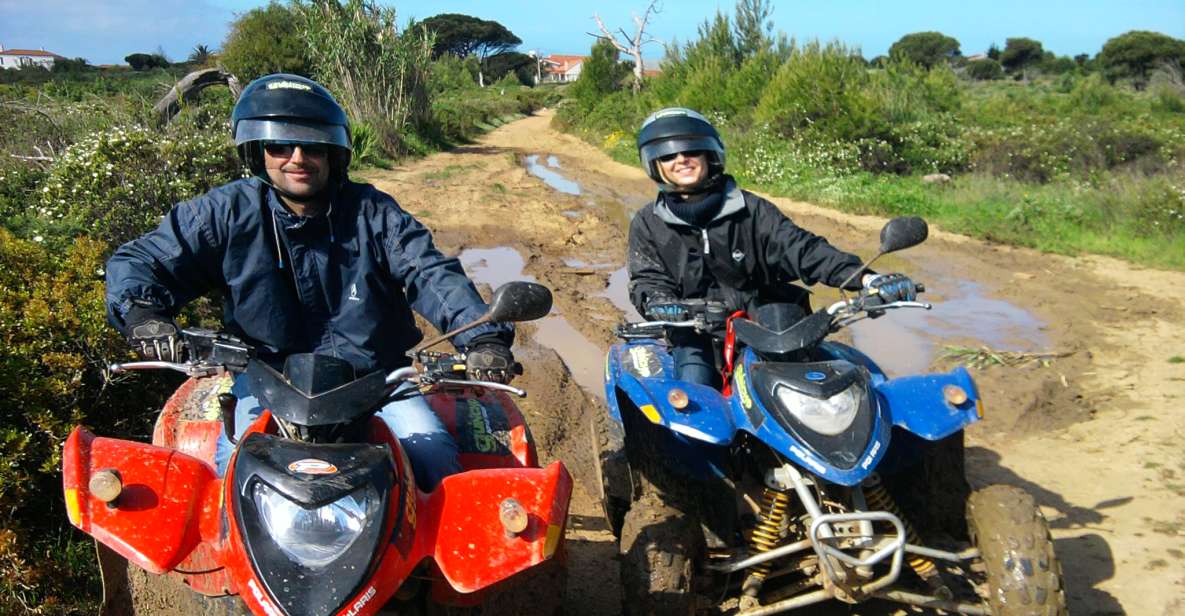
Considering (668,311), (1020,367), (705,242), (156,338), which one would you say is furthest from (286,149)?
(1020,367)

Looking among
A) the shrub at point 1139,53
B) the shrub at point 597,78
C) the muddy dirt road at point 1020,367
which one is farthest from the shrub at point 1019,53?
the muddy dirt road at point 1020,367

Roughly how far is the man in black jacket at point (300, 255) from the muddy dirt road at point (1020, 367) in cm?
130

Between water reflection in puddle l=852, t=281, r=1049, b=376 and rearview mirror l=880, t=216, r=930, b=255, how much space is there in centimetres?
324

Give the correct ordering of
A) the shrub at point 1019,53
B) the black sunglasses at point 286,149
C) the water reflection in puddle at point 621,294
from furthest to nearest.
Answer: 1. the shrub at point 1019,53
2. the water reflection in puddle at point 621,294
3. the black sunglasses at point 286,149

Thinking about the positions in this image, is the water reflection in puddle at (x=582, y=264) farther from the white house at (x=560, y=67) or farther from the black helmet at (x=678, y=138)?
the white house at (x=560, y=67)

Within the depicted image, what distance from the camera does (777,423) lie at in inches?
122

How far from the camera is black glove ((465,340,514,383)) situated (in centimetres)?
→ 266

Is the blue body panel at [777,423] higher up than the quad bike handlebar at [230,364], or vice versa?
the quad bike handlebar at [230,364]

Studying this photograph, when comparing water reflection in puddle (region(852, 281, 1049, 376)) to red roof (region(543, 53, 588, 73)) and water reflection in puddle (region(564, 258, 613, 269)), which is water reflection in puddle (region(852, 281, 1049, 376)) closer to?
water reflection in puddle (region(564, 258, 613, 269))

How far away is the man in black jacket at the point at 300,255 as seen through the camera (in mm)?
3217

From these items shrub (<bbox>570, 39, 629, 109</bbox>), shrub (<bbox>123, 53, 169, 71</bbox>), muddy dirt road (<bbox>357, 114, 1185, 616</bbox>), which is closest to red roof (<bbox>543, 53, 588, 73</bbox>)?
shrub (<bbox>123, 53, 169, 71</bbox>)

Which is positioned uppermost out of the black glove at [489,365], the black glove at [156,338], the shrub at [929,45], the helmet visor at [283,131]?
the shrub at [929,45]

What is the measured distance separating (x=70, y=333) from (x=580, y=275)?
230 inches

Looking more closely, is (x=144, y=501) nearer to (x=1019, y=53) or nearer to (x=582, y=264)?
(x=582, y=264)
